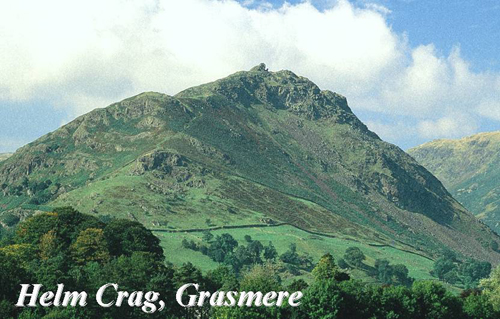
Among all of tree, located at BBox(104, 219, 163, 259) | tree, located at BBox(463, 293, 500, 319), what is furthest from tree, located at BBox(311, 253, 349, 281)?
tree, located at BBox(104, 219, 163, 259)

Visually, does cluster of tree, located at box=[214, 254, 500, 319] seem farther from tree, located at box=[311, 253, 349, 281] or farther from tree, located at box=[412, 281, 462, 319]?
tree, located at box=[311, 253, 349, 281]

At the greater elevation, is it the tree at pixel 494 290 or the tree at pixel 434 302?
the tree at pixel 494 290

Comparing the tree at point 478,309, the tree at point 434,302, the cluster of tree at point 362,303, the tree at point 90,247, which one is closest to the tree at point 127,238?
the tree at point 90,247

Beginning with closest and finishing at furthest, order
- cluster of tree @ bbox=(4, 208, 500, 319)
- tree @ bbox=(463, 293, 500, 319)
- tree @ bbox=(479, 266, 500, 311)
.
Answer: cluster of tree @ bbox=(4, 208, 500, 319) → tree @ bbox=(463, 293, 500, 319) → tree @ bbox=(479, 266, 500, 311)

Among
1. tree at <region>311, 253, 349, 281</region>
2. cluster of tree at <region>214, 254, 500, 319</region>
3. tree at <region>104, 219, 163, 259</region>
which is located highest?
tree at <region>104, 219, 163, 259</region>

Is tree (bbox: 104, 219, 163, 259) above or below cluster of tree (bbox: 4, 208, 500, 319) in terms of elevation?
above

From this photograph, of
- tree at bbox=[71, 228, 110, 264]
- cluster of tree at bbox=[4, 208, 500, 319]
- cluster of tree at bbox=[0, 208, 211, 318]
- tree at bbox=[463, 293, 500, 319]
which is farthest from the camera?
tree at bbox=[71, 228, 110, 264]

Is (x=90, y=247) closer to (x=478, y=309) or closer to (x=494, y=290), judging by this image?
(x=478, y=309)

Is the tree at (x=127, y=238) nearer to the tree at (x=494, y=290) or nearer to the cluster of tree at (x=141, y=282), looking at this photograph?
→ the cluster of tree at (x=141, y=282)

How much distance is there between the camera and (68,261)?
146125 millimetres

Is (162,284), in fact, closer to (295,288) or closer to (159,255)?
(295,288)

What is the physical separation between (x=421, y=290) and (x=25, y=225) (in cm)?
10527

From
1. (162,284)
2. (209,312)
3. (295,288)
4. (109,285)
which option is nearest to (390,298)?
(295,288)

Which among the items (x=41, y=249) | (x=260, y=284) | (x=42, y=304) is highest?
(x=41, y=249)
